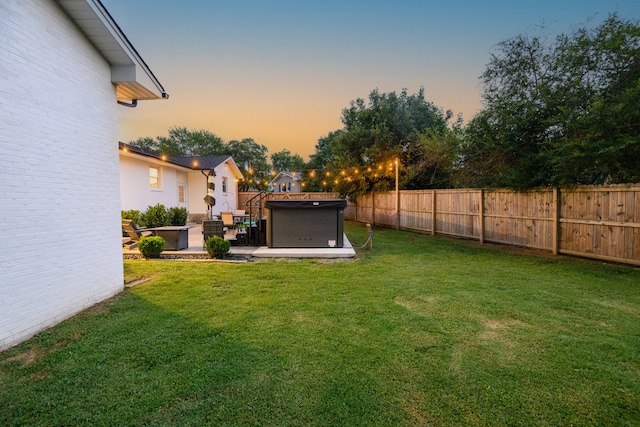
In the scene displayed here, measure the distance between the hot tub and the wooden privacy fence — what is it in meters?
4.90

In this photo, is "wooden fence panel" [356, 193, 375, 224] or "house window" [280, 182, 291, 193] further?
"house window" [280, 182, 291, 193]

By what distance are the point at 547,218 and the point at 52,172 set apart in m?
10.1

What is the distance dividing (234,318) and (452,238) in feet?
30.8

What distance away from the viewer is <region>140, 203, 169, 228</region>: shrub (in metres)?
11.1

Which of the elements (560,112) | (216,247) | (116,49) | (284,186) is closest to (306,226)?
(216,247)

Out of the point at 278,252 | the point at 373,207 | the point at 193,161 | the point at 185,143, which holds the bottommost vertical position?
the point at 278,252

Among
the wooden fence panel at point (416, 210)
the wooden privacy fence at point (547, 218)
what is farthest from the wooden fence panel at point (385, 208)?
the wooden privacy fence at point (547, 218)

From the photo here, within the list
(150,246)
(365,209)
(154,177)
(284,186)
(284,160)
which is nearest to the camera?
(150,246)

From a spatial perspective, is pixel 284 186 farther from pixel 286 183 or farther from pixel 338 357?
pixel 338 357

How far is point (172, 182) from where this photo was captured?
14797 mm

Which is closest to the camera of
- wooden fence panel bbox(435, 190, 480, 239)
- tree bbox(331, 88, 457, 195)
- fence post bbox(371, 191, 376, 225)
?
wooden fence panel bbox(435, 190, 480, 239)

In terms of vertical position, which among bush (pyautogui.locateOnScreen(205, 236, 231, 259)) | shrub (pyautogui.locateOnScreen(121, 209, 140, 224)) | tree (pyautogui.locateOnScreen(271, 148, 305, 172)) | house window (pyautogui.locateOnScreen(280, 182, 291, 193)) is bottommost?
bush (pyautogui.locateOnScreen(205, 236, 231, 259))

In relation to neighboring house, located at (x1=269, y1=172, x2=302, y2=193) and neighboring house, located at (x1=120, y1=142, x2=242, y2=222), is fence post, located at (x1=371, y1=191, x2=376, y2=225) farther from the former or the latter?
neighboring house, located at (x1=269, y1=172, x2=302, y2=193)

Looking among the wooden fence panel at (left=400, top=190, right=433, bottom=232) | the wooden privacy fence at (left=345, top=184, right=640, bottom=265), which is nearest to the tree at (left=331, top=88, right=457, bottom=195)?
the wooden fence panel at (left=400, top=190, right=433, bottom=232)
